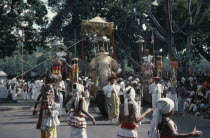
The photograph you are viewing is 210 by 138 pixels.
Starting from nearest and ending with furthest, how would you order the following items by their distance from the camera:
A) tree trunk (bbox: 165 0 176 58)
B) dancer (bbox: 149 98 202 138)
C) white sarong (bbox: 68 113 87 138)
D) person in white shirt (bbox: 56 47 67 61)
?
dancer (bbox: 149 98 202 138)
white sarong (bbox: 68 113 87 138)
person in white shirt (bbox: 56 47 67 61)
tree trunk (bbox: 165 0 176 58)

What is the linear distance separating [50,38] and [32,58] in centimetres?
7197

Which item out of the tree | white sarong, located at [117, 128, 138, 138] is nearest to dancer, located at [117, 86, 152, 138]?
white sarong, located at [117, 128, 138, 138]

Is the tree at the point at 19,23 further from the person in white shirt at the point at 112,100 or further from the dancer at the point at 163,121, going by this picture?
the dancer at the point at 163,121

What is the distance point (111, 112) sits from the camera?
13.3 metres

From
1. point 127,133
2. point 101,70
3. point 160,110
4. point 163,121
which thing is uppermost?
point 101,70

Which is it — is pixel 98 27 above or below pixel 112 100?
above

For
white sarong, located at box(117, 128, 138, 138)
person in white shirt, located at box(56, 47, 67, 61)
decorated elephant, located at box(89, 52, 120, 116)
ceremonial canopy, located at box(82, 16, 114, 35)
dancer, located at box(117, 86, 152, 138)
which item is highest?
ceremonial canopy, located at box(82, 16, 114, 35)

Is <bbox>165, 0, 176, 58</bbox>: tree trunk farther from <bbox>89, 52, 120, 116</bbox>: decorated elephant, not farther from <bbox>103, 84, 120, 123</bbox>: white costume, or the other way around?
<bbox>103, 84, 120, 123</bbox>: white costume

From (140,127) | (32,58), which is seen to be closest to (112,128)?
(140,127)

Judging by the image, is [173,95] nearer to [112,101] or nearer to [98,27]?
[112,101]

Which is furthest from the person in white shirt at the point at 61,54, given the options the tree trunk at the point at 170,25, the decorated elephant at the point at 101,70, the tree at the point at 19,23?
the tree at the point at 19,23

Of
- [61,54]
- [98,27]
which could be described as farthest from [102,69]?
[61,54]

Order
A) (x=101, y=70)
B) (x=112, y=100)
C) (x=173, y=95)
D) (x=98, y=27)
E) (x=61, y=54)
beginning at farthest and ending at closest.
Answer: (x=61, y=54), (x=98, y=27), (x=173, y=95), (x=101, y=70), (x=112, y=100)

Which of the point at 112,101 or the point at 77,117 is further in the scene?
the point at 112,101
